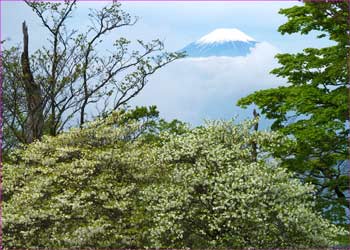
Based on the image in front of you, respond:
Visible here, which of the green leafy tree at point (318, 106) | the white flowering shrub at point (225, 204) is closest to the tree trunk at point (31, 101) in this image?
the green leafy tree at point (318, 106)

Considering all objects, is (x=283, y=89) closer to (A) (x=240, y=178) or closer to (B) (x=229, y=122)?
(B) (x=229, y=122)

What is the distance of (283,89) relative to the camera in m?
18.6

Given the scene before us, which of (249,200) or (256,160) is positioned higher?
(256,160)

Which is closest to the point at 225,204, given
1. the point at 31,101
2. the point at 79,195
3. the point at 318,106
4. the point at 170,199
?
the point at 170,199

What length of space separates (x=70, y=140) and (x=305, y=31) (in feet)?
29.7

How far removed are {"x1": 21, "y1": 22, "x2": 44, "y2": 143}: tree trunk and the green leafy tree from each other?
28.1 ft

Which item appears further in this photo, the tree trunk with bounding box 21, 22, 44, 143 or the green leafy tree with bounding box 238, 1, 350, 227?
the tree trunk with bounding box 21, 22, 44, 143

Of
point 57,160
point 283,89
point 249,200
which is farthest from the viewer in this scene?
point 283,89

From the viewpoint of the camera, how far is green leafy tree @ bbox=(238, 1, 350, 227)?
55.0 feet

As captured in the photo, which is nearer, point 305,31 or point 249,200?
point 249,200

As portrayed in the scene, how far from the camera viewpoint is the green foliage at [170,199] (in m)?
11.9

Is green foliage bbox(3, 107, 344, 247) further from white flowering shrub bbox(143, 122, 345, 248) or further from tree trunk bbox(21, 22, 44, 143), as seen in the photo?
tree trunk bbox(21, 22, 44, 143)

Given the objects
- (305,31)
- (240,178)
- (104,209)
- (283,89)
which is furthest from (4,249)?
(305,31)

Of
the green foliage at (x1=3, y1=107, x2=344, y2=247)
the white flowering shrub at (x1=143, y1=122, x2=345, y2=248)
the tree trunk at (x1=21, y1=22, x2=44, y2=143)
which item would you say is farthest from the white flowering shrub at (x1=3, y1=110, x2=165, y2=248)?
the tree trunk at (x1=21, y1=22, x2=44, y2=143)
